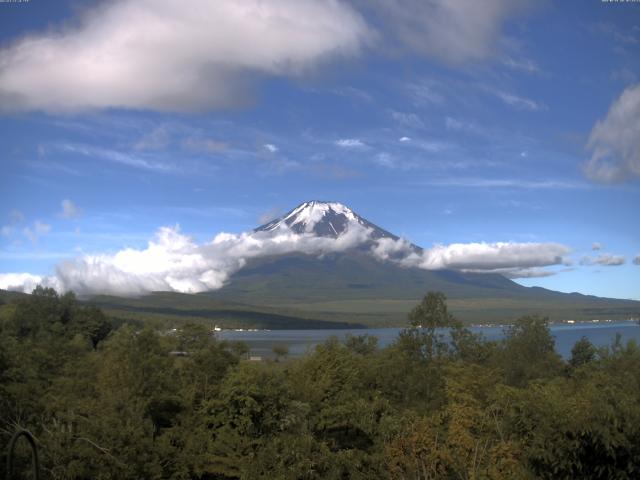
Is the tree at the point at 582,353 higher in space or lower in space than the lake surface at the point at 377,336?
higher

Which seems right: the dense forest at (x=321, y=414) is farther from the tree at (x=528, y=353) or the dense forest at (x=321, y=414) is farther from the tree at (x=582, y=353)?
the tree at (x=582, y=353)

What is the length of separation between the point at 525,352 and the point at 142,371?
109ft

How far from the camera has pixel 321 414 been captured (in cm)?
2877

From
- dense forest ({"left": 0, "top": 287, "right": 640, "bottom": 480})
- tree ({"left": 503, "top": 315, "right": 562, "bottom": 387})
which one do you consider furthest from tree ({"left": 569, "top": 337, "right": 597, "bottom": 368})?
dense forest ({"left": 0, "top": 287, "right": 640, "bottom": 480})

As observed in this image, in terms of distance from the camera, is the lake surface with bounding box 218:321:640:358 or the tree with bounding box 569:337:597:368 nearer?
the tree with bounding box 569:337:597:368

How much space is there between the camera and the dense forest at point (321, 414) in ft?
42.1

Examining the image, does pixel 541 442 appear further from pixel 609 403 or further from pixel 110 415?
pixel 110 415


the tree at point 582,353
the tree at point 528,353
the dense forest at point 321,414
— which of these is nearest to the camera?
the dense forest at point 321,414

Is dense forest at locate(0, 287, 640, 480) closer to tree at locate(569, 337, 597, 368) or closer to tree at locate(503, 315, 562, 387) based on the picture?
tree at locate(503, 315, 562, 387)

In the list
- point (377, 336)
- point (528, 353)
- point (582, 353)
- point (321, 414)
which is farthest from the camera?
point (377, 336)

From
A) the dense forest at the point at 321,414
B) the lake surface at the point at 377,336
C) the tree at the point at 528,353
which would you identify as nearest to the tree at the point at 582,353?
the tree at the point at 528,353

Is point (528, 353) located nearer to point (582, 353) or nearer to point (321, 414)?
point (582, 353)

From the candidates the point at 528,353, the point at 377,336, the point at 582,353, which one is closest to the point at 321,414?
the point at 528,353

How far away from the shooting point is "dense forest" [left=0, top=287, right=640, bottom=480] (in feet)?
42.1
